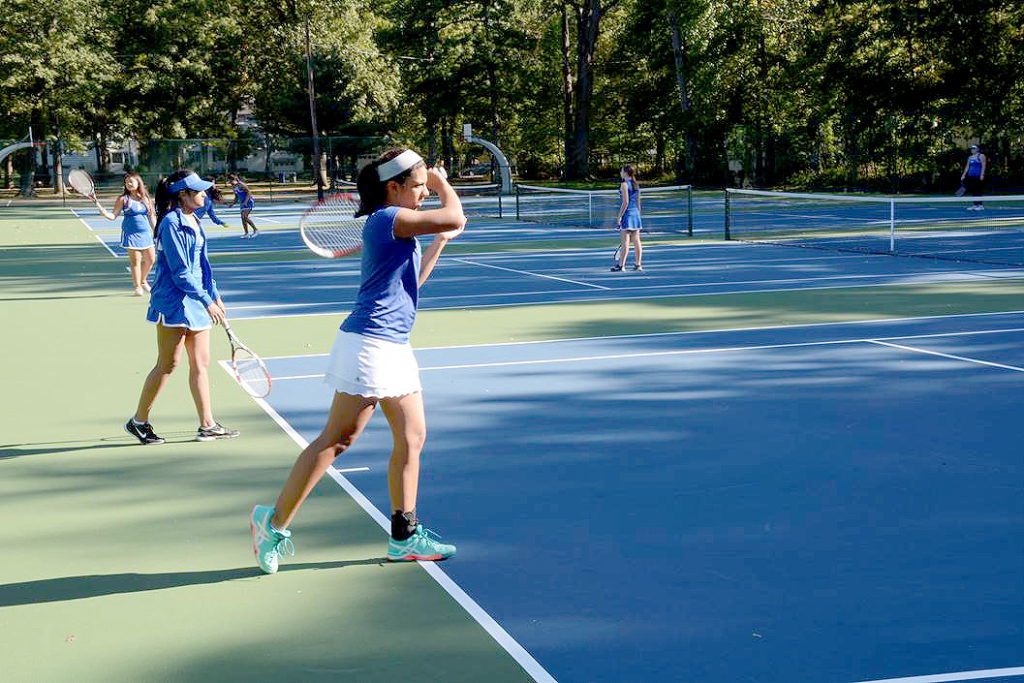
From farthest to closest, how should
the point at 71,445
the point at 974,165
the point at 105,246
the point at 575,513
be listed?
1. the point at 974,165
2. the point at 105,246
3. the point at 71,445
4. the point at 575,513

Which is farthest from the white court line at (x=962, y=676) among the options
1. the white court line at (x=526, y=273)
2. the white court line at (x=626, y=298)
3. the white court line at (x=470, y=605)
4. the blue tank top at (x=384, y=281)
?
the white court line at (x=526, y=273)

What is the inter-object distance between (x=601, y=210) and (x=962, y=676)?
3138 centimetres

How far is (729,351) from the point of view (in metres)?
11.4

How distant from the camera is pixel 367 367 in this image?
5086 mm

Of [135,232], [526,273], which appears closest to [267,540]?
[135,232]

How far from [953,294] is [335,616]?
A: 40.8 ft

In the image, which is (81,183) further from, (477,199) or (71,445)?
(477,199)

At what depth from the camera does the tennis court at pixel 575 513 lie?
446 cm

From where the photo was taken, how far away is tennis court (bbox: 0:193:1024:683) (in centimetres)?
446

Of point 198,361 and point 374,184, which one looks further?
point 198,361

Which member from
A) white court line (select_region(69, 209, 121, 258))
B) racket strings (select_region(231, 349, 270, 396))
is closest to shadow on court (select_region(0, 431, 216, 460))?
racket strings (select_region(231, 349, 270, 396))

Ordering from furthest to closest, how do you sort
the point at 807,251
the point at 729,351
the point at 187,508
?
the point at 807,251, the point at 729,351, the point at 187,508

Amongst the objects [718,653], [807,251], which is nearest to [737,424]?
[718,653]

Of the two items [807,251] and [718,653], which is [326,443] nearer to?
[718,653]
